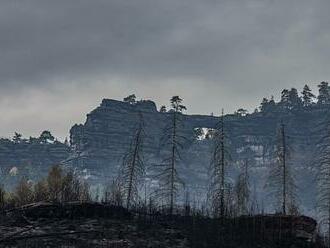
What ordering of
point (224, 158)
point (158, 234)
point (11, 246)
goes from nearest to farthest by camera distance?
point (11, 246) → point (158, 234) → point (224, 158)

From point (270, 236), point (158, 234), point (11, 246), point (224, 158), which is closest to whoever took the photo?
point (11, 246)

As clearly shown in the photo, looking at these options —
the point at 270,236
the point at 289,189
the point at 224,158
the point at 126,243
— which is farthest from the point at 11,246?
the point at 289,189

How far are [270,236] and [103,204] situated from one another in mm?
9834

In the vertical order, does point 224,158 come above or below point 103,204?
above

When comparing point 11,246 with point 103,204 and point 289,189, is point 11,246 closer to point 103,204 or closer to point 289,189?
point 103,204

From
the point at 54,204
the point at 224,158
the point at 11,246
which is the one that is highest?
the point at 224,158

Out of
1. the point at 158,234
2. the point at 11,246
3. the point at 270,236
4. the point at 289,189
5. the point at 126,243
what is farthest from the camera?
the point at 289,189

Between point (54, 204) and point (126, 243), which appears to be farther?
point (54, 204)

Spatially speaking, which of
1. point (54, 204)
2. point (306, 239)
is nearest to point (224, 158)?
point (306, 239)

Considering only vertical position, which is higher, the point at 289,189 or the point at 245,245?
the point at 289,189

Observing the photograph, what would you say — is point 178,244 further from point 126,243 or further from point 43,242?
point 43,242

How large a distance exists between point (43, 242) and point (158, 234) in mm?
6484

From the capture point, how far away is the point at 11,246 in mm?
26156

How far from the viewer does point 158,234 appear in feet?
103
